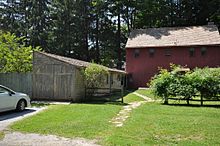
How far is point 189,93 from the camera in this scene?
1658 cm

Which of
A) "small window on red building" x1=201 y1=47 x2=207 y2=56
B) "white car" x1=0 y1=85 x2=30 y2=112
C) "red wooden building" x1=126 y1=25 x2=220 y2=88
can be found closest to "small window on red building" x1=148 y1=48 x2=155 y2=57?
"red wooden building" x1=126 y1=25 x2=220 y2=88

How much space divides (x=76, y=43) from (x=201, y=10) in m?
19.0

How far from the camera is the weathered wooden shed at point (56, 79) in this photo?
1816 cm

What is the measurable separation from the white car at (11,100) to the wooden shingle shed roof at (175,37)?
21.4 m

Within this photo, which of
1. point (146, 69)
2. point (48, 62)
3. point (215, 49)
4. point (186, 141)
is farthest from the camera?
point (146, 69)

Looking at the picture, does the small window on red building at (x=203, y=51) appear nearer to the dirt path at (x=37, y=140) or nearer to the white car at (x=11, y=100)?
the white car at (x=11, y=100)

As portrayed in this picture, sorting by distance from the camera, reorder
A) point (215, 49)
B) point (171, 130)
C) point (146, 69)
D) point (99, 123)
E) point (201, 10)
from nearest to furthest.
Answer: point (171, 130) < point (99, 123) < point (215, 49) < point (146, 69) < point (201, 10)

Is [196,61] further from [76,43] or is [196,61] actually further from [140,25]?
[76,43]

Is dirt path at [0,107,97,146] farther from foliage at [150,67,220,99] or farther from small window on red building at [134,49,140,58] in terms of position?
small window on red building at [134,49,140,58]

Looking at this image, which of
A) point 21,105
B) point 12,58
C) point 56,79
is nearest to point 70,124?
point 21,105

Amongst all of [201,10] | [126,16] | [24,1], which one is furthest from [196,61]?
[24,1]

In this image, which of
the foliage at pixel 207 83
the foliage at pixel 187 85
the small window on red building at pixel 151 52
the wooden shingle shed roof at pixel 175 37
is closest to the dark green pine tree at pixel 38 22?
the wooden shingle shed roof at pixel 175 37

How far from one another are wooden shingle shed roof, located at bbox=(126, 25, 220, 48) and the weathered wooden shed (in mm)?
16115

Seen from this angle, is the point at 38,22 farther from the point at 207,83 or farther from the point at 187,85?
the point at 207,83
